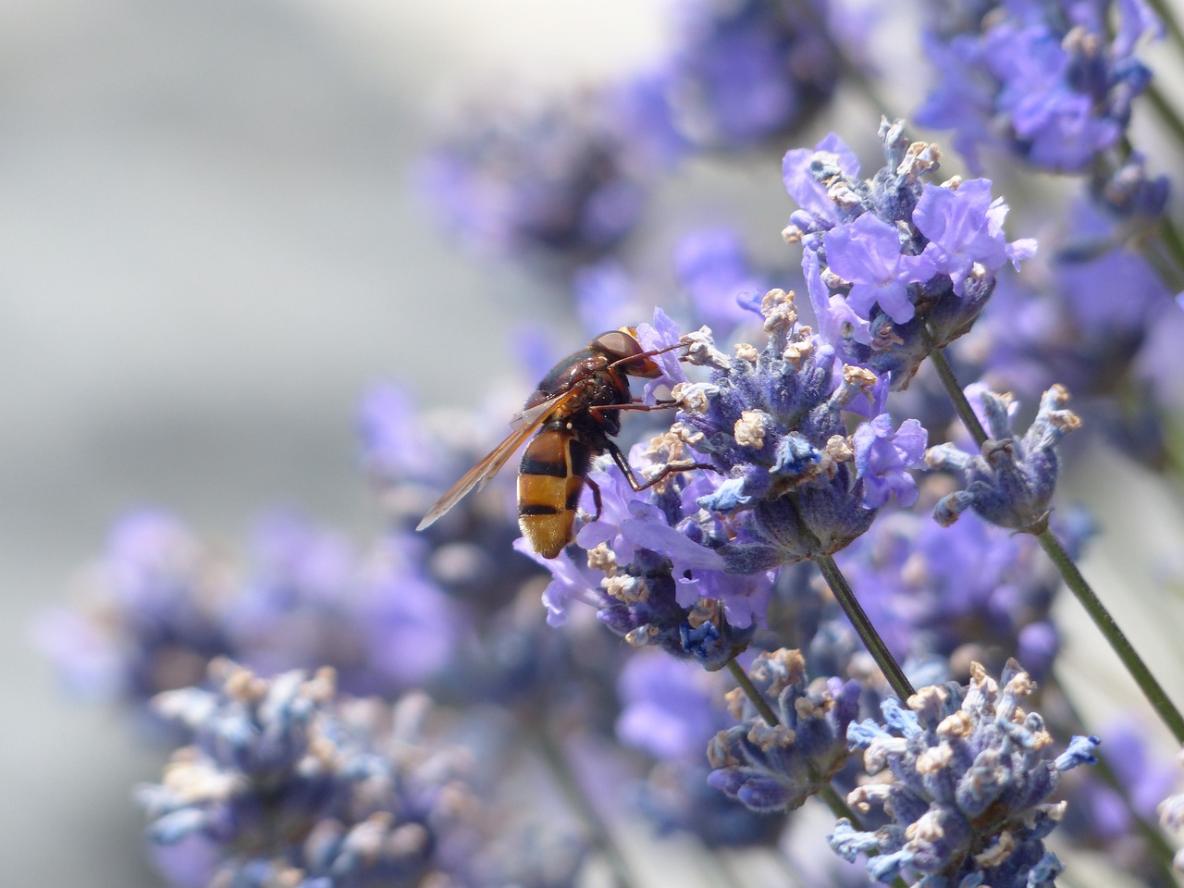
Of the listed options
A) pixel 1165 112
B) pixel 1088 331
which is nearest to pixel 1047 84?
pixel 1165 112

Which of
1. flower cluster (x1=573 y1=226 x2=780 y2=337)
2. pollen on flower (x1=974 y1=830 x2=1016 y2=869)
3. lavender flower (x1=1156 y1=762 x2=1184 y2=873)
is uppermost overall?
flower cluster (x1=573 y1=226 x2=780 y2=337)

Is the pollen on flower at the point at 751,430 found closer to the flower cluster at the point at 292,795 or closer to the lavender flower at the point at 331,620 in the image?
the flower cluster at the point at 292,795

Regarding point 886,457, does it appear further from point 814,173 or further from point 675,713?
point 675,713

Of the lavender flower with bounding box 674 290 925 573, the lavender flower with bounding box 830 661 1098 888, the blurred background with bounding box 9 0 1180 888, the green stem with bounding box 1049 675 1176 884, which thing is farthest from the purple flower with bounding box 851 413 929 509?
the blurred background with bounding box 9 0 1180 888

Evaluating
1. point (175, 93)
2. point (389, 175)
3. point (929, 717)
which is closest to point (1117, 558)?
point (929, 717)

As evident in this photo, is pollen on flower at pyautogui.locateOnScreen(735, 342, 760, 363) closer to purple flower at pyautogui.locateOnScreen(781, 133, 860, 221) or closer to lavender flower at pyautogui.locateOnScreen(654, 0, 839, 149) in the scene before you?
purple flower at pyautogui.locateOnScreen(781, 133, 860, 221)

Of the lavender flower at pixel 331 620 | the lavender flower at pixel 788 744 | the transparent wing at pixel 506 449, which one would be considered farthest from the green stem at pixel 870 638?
the lavender flower at pixel 331 620

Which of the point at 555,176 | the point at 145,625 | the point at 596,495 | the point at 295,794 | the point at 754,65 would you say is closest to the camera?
the point at 596,495
